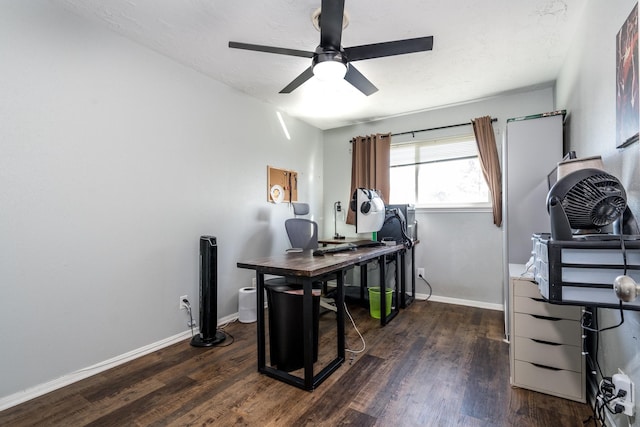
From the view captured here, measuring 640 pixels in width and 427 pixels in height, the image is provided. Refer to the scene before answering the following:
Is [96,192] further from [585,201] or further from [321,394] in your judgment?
[585,201]

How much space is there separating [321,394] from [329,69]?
1.99m

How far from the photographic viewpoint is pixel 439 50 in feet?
7.93

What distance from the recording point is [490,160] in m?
3.25

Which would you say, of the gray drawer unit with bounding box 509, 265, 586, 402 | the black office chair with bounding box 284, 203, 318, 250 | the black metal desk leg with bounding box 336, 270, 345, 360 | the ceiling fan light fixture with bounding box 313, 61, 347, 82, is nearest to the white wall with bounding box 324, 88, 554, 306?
the black office chair with bounding box 284, 203, 318, 250

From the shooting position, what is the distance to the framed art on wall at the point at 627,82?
1127 millimetres

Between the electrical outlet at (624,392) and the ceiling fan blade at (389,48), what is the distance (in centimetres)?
189

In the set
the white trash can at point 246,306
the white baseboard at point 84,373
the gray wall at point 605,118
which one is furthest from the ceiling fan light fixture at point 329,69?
the white baseboard at point 84,373

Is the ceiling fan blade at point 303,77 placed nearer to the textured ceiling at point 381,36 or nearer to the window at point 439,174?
the textured ceiling at point 381,36

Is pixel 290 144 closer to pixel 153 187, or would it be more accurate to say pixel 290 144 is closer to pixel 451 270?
pixel 153 187

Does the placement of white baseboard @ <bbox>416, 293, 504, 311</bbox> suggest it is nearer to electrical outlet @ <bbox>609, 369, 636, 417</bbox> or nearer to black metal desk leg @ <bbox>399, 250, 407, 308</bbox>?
black metal desk leg @ <bbox>399, 250, 407, 308</bbox>

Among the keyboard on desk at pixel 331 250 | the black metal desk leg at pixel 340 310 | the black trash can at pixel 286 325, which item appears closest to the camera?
the black trash can at pixel 286 325

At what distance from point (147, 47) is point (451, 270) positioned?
3857 mm

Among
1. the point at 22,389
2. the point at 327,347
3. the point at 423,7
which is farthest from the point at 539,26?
the point at 22,389

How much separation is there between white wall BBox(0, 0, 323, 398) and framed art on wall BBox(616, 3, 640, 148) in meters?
2.87
